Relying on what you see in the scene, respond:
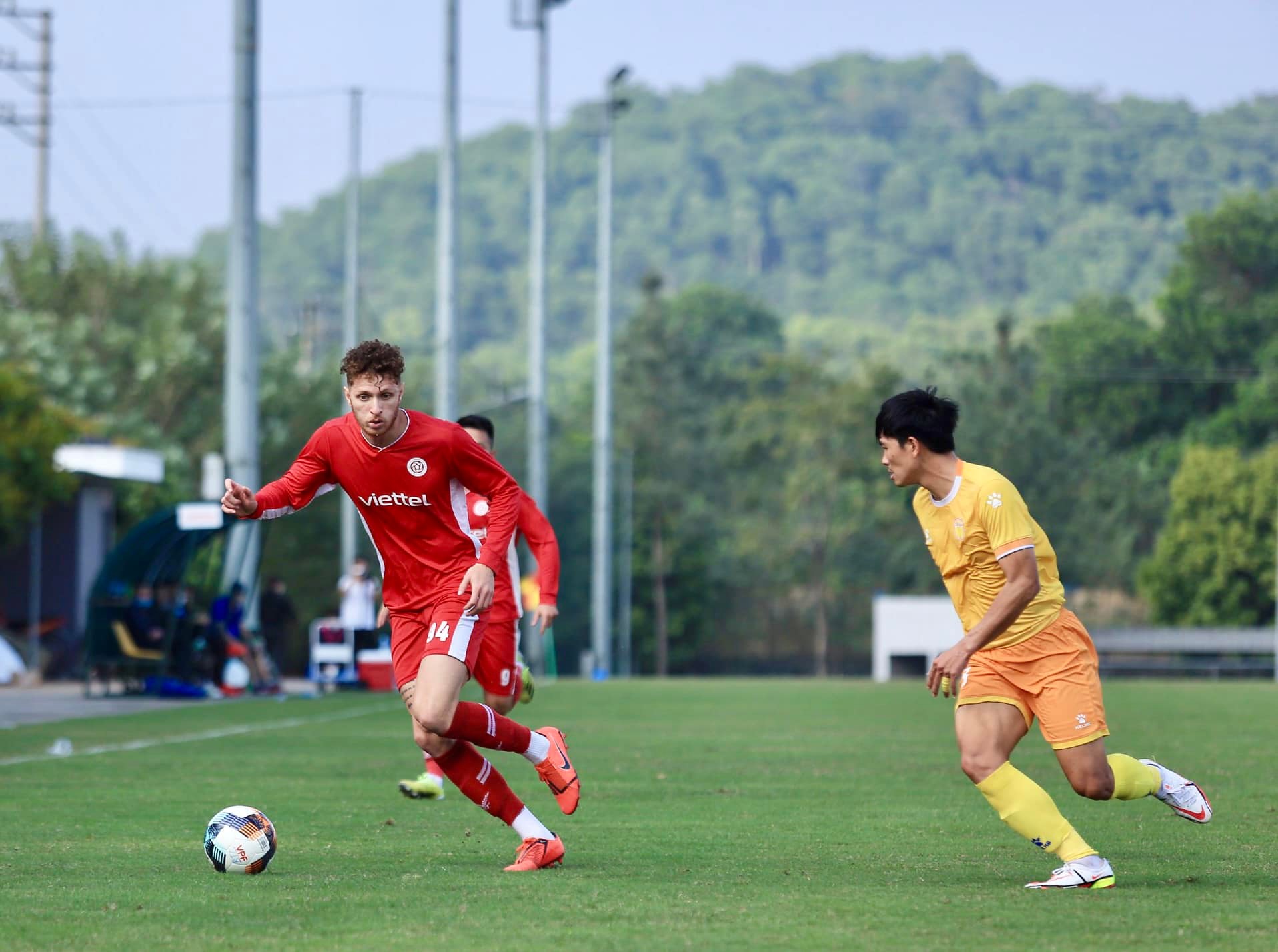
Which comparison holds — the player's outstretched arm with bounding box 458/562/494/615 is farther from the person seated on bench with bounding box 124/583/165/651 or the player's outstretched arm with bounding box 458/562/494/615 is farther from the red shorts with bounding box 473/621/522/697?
the person seated on bench with bounding box 124/583/165/651

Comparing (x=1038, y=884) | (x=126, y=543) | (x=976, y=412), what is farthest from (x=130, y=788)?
Result: (x=976, y=412)

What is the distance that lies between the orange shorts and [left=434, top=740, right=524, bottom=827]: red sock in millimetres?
1953

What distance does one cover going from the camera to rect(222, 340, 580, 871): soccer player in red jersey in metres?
7.71

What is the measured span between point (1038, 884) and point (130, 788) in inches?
257

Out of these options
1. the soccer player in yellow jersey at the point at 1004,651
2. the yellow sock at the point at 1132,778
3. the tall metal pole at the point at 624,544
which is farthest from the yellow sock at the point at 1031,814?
the tall metal pole at the point at 624,544

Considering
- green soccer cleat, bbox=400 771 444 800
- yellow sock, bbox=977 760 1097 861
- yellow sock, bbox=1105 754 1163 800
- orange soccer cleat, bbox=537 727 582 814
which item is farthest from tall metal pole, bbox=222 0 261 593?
yellow sock, bbox=977 760 1097 861

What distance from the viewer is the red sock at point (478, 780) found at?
8.09 m

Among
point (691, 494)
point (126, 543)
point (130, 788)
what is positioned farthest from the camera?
point (691, 494)

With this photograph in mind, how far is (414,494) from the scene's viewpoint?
7887 mm

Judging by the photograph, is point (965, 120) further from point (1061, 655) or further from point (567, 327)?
point (1061, 655)

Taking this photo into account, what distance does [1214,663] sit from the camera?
57.3 meters

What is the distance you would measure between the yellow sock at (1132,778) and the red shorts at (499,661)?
147 inches

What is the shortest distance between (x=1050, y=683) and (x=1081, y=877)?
737mm

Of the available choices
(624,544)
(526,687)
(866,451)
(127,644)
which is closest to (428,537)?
(526,687)
